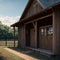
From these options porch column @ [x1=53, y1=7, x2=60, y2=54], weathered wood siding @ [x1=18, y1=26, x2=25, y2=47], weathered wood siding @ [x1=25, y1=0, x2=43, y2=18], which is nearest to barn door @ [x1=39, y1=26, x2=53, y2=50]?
weathered wood siding @ [x1=25, y1=0, x2=43, y2=18]

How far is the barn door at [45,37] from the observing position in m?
20.9

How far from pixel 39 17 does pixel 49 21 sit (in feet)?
4.15

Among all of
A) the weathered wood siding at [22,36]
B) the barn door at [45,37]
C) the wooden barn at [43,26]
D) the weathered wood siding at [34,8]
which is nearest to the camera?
the wooden barn at [43,26]

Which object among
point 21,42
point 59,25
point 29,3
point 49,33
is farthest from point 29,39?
point 59,25

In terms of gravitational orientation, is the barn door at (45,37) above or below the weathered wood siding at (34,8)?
below

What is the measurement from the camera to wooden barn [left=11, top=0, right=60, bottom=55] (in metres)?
16.2

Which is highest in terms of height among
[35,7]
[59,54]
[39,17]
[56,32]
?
[35,7]

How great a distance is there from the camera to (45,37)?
22531 millimetres

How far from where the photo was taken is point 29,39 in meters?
28.4

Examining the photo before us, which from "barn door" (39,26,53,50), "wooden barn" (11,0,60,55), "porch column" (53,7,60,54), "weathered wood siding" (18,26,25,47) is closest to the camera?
"porch column" (53,7,60,54)

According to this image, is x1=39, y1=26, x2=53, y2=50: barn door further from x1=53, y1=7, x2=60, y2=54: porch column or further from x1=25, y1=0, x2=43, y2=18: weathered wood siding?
x1=53, y1=7, x2=60, y2=54: porch column

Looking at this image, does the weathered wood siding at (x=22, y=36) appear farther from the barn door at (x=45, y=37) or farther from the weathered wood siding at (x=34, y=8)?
the barn door at (x=45, y=37)

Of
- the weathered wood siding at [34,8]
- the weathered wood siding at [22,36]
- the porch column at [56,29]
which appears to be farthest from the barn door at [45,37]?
the weathered wood siding at [22,36]

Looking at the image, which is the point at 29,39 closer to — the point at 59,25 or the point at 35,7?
the point at 35,7
